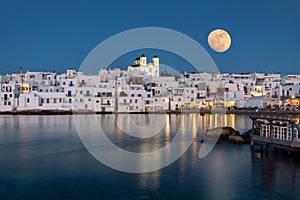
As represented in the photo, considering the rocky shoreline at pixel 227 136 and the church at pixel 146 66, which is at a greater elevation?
the church at pixel 146 66

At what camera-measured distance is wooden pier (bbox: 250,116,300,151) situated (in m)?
13.5

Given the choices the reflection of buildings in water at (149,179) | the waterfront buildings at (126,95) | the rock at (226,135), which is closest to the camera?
the reflection of buildings in water at (149,179)

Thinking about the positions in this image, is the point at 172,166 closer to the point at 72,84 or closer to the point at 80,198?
the point at 80,198

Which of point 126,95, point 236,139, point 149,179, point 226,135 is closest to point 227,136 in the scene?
point 226,135

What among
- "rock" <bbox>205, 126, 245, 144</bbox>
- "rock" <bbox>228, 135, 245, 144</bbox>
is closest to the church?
"rock" <bbox>205, 126, 245, 144</bbox>

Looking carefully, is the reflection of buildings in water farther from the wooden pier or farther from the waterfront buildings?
the waterfront buildings

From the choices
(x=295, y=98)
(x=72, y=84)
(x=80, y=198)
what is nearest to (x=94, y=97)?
(x=72, y=84)

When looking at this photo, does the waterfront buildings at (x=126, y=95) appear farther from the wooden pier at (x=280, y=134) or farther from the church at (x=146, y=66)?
the wooden pier at (x=280, y=134)

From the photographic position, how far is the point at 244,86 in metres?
76.6

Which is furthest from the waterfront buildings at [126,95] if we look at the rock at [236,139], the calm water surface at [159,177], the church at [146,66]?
the calm water surface at [159,177]

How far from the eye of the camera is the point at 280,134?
15.0 m

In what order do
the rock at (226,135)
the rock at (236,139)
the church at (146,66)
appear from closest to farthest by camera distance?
Answer: the rock at (236,139) < the rock at (226,135) < the church at (146,66)

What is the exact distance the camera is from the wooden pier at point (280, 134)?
532 inches

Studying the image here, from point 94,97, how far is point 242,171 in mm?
44327
